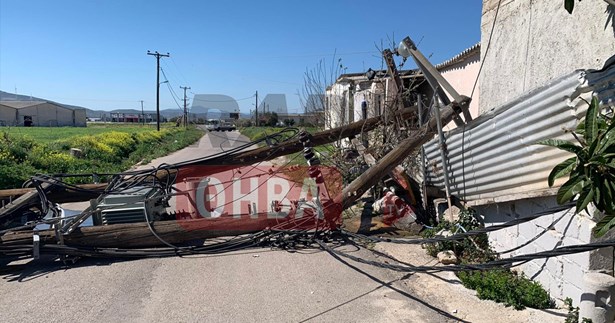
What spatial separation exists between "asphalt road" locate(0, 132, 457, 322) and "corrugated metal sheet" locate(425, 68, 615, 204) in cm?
168

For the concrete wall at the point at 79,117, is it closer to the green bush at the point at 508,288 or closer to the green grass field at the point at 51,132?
the green grass field at the point at 51,132

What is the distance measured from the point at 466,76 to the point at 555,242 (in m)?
7.31

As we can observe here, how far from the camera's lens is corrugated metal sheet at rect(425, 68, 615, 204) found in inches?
146

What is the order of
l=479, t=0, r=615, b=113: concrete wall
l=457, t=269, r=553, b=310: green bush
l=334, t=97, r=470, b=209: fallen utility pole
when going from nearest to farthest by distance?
l=479, t=0, r=615, b=113: concrete wall
l=457, t=269, r=553, b=310: green bush
l=334, t=97, r=470, b=209: fallen utility pole

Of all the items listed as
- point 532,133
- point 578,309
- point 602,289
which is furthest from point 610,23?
point 578,309

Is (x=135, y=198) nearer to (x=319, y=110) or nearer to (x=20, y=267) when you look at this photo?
(x=20, y=267)

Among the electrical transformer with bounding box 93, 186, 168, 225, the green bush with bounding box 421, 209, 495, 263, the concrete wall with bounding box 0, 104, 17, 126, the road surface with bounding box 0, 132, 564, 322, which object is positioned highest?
the concrete wall with bounding box 0, 104, 17, 126

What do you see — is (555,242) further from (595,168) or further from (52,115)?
(52,115)

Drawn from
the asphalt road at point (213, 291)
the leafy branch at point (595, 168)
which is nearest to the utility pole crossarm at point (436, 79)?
the asphalt road at point (213, 291)

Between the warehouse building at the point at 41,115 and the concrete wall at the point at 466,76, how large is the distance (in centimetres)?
8550

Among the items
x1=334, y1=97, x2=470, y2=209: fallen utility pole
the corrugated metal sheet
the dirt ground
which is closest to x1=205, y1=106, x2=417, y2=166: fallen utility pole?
x1=334, y1=97, x2=470, y2=209: fallen utility pole

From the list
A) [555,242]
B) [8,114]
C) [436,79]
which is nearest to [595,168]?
[555,242]

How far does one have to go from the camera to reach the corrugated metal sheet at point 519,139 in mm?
3708

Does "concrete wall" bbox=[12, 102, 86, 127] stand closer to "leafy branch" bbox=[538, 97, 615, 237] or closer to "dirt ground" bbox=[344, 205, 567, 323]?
"dirt ground" bbox=[344, 205, 567, 323]
